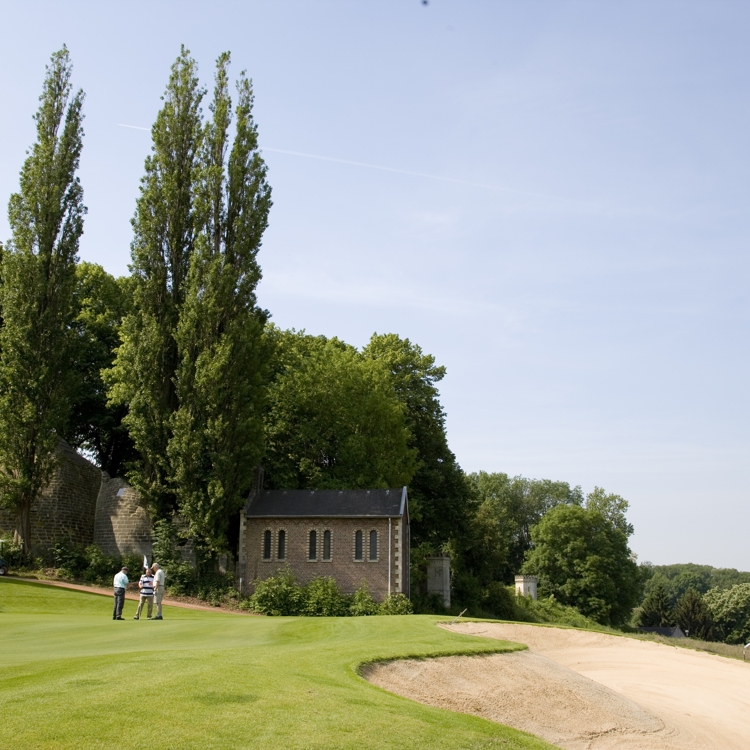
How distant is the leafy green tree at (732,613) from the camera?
10000cm

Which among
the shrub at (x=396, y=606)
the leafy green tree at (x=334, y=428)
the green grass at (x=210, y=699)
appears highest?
the leafy green tree at (x=334, y=428)

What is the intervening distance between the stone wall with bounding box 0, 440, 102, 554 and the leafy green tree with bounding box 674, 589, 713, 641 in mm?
77332

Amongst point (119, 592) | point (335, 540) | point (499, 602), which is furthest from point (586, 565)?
point (119, 592)

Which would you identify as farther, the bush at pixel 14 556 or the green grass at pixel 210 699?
the bush at pixel 14 556

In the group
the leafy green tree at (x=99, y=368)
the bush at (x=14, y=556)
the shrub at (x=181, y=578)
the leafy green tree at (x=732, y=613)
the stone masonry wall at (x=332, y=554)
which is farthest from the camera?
the leafy green tree at (x=732, y=613)

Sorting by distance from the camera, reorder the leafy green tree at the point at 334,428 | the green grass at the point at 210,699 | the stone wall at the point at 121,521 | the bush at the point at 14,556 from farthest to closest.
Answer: the leafy green tree at the point at 334,428, the stone wall at the point at 121,521, the bush at the point at 14,556, the green grass at the point at 210,699

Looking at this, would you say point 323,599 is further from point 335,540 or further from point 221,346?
point 221,346

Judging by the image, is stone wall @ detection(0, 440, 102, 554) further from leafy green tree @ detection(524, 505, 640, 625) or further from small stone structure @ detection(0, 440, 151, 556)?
leafy green tree @ detection(524, 505, 640, 625)

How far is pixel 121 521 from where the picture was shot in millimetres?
42969

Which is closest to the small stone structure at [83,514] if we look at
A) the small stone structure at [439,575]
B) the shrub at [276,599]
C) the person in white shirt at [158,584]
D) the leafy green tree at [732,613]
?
the shrub at [276,599]

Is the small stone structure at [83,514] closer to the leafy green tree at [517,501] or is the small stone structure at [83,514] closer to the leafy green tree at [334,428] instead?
the leafy green tree at [334,428]

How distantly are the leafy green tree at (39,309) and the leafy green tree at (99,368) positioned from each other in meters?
3.39

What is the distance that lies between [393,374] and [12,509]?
25.1 meters

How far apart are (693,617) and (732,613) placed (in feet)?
21.0
